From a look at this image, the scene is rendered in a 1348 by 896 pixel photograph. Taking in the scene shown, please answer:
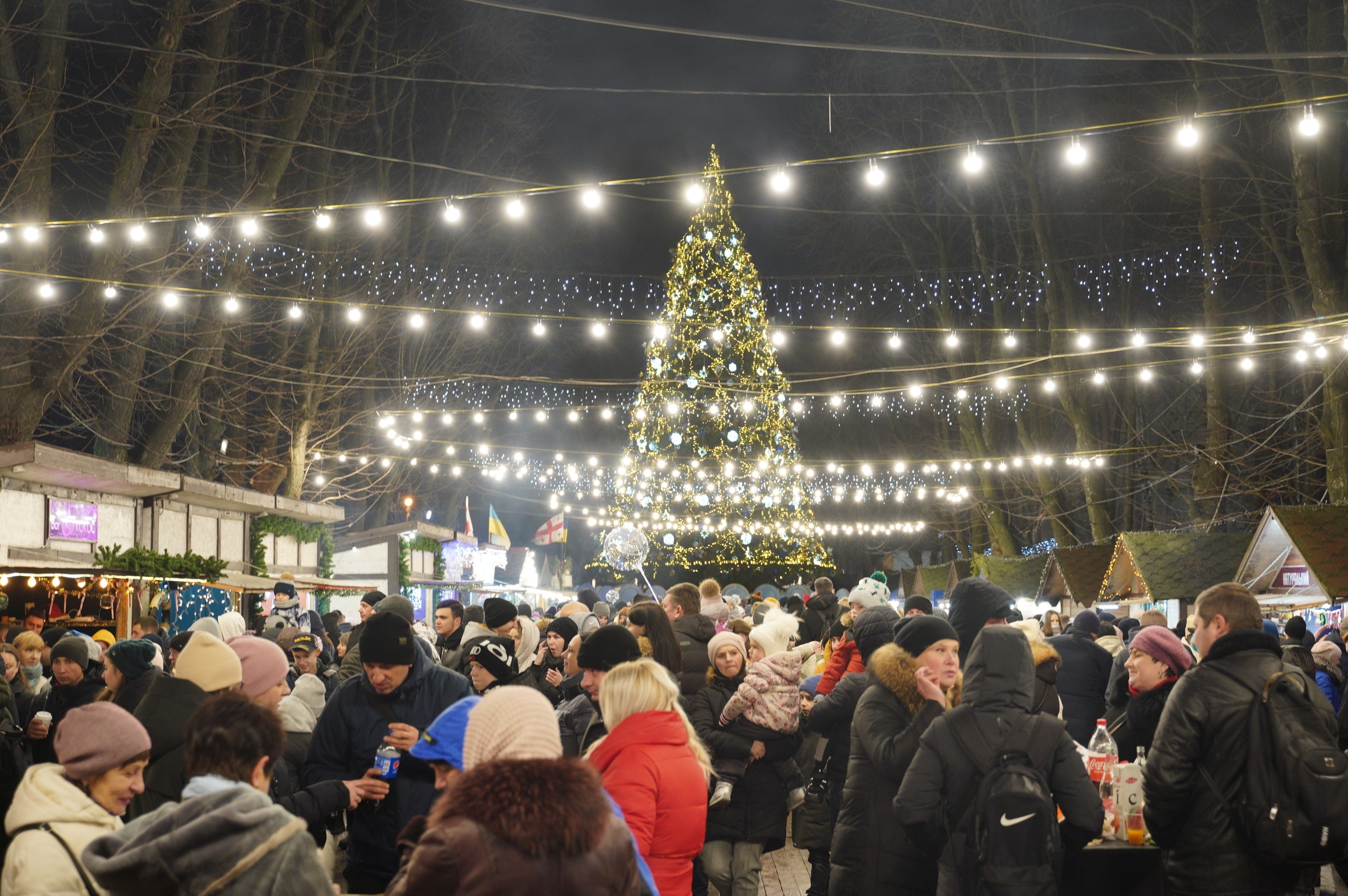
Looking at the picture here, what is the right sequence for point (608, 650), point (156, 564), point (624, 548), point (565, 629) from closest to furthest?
1. point (608, 650)
2. point (565, 629)
3. point (156, 564)
4. point (624, 548)

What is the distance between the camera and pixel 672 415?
2655cm

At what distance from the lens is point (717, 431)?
87.5 feet

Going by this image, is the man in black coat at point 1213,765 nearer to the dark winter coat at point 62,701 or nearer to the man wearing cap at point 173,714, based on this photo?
the man wearing cap at point 173,714

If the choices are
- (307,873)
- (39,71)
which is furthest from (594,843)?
(39,71)

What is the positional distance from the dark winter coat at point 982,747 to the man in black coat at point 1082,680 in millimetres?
3775

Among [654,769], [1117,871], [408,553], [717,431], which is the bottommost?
[1117,871]

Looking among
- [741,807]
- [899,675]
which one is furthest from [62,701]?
[899,675]

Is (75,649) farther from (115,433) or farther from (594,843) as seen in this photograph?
(115,433)

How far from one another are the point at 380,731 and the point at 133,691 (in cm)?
176

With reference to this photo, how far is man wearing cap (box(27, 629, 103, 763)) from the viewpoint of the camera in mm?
6859

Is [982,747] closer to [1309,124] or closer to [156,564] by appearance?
[1309,124]

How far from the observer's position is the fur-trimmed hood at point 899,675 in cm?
481

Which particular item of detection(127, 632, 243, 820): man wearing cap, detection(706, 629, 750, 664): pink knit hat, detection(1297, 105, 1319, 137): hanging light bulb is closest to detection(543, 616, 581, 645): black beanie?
detection(706, 629, 750, 664): pink knit hat

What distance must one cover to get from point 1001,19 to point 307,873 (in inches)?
913
